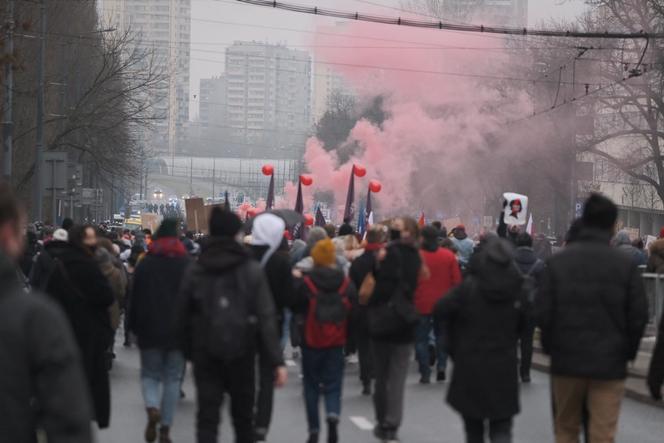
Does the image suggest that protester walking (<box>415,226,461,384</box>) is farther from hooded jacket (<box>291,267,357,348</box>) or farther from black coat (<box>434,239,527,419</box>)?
black coat (<box>434,239,527,419</box>)

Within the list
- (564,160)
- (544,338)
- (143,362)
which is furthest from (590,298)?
(564,160)

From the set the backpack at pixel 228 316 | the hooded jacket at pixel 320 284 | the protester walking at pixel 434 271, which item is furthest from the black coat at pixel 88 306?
the protester walking at pixel 434 271

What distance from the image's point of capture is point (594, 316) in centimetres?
839

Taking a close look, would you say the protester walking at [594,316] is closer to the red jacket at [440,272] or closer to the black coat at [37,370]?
the black coat at [37,370]

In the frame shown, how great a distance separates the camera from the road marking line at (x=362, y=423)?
12.7 m

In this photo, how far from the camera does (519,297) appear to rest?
29.8ft

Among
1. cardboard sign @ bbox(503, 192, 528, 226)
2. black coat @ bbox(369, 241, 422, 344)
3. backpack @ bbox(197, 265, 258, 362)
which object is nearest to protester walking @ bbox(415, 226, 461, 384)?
black coat @ bbox(369, 241, 422, 344)

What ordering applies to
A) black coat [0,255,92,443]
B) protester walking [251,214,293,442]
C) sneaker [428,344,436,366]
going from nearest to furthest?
1. black coat [0,255,92,443]
2. protester walking [251,214,293,442]
3. sneaker [428,344,436,366]

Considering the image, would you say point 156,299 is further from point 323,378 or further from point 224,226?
point 224,226

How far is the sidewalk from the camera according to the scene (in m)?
15.1

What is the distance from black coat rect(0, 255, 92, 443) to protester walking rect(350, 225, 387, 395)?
654 centimetres

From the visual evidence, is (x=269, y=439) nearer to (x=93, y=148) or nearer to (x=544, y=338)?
(x=544, y=338)

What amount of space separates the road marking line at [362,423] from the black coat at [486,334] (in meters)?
3.78

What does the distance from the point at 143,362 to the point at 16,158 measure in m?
38.7
